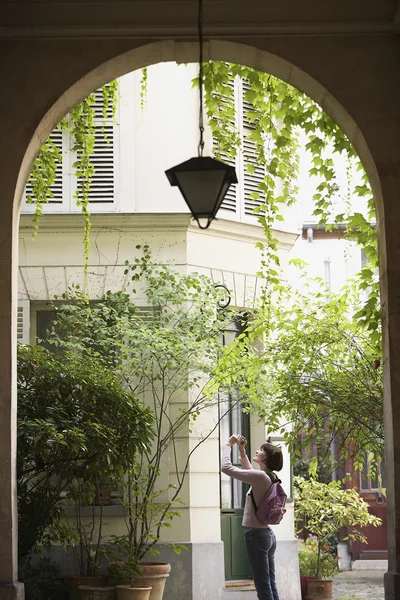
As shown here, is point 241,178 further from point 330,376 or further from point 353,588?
point 353,588

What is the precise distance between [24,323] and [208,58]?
571cm

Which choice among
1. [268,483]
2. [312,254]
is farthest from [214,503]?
[312,254]

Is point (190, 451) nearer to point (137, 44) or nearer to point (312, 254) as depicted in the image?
point (137, 44)

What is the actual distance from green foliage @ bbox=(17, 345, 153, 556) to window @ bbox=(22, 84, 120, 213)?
3266 millimetres

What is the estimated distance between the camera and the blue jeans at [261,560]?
790 centimetres

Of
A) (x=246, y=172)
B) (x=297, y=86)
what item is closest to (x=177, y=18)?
(x=297, y=86)

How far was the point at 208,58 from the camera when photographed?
20.1 feet

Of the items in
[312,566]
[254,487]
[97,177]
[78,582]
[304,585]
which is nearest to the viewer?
[254,487]

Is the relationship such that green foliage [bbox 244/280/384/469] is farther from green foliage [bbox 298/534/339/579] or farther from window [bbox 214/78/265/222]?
green foliage [bbox 298/534/339/579]

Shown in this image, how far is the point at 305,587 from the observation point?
11883 mm

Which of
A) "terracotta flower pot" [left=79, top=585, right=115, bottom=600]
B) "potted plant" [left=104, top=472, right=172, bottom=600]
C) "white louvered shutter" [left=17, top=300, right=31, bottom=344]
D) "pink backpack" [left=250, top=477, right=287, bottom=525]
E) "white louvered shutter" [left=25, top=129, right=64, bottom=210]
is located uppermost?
"white louvered shutter" [left=25, top=129, right=64, bottom=210]

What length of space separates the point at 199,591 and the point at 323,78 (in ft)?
21.7

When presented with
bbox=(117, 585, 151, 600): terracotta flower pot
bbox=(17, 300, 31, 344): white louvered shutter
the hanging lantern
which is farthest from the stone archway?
bbox=(17, 300, 31, 344): white louvered shutter

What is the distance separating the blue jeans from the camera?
7.90 m
